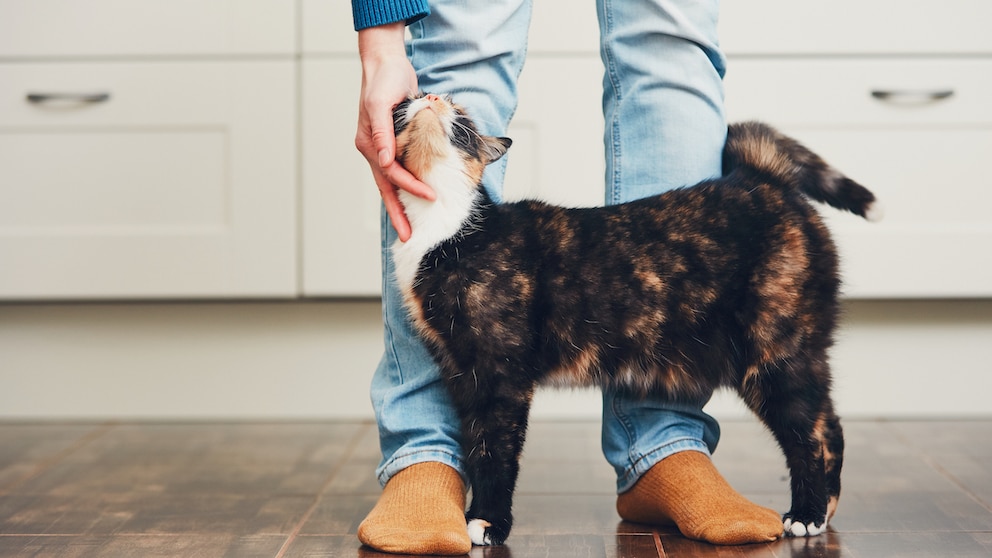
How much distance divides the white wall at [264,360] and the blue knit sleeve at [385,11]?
3.03 feet

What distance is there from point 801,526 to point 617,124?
0.55 m

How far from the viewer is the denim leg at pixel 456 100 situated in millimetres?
1165

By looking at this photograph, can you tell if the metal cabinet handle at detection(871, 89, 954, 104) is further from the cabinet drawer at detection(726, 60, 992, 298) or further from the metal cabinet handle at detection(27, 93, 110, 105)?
the metal cabinet handle at detection(27, 93, 110, 105)

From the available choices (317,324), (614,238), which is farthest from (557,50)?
(614,238)

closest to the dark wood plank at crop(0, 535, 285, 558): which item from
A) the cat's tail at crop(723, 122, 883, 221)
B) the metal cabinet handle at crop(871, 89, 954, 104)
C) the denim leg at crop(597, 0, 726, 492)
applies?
the denim leg at crop(597, 0, 726, 492)

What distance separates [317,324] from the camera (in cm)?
198

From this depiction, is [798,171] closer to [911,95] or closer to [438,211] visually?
[438,211]

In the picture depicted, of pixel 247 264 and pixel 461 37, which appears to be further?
pixel 247 264

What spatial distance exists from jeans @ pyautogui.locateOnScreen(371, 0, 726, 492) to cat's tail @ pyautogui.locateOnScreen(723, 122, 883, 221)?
2.4 inches

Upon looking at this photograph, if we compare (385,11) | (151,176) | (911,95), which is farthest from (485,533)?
(911,95)

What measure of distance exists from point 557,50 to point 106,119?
91 cm

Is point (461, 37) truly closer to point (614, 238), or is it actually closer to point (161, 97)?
point (614, 238)

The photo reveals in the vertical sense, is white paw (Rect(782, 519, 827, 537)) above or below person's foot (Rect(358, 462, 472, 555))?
below

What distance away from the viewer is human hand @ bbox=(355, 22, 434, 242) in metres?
1.07
